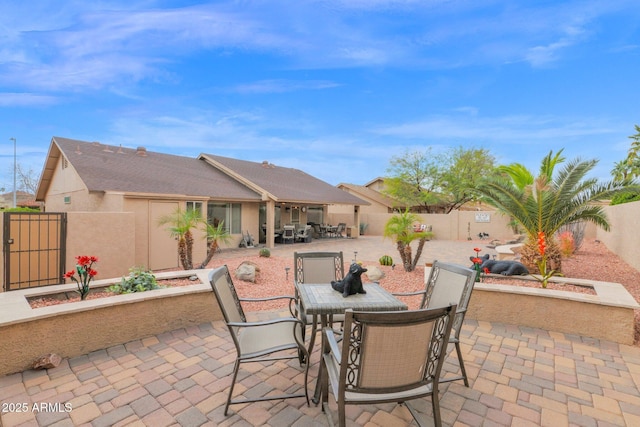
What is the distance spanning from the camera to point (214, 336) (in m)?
4.09

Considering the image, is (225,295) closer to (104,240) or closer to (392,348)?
(392,348)

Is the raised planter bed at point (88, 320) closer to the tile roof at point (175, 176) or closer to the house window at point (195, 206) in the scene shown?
the house window at point (195, 206)

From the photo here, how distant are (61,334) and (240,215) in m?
11.6

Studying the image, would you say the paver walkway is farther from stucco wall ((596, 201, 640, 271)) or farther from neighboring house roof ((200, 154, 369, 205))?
neighboring house roof ((200, 154, 369, 205))

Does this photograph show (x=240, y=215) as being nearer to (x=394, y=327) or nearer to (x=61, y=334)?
(x=61, y=334)

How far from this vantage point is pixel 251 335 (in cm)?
309

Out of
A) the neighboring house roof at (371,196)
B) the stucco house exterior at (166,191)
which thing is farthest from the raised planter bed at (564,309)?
the neighboring house roof at (371,196)

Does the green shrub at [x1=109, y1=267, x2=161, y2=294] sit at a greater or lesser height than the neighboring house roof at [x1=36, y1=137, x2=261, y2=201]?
lesser

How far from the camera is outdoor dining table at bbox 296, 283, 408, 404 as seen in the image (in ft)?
8.86

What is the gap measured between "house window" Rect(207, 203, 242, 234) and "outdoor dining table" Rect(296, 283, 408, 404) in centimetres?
1143

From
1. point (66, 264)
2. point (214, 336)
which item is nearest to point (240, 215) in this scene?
point (66, 264)

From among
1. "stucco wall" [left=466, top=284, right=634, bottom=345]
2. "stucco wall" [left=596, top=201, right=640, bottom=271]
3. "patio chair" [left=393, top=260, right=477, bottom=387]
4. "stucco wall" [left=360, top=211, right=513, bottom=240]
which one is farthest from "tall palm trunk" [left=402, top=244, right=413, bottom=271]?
"stucco wall" [left=360, top=211, right=513, bottom=240]

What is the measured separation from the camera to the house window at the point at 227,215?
→ 13.8 metres

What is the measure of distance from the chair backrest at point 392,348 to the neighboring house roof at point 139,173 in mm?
9873
